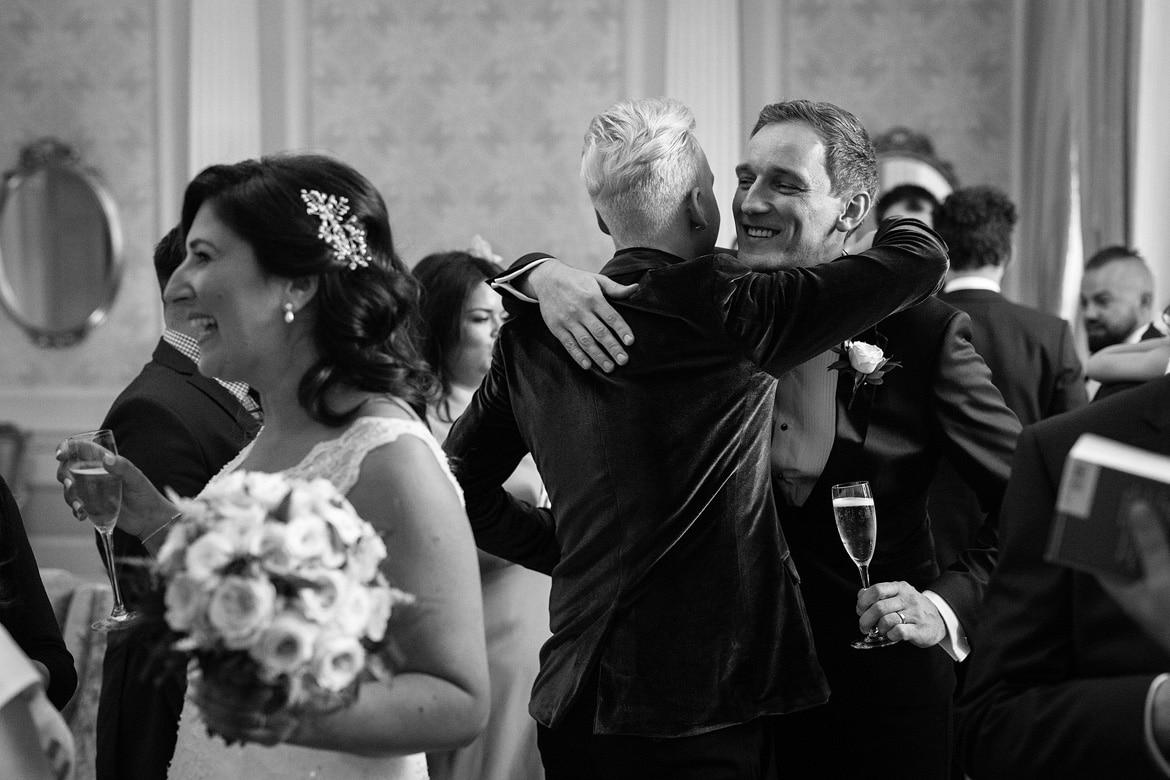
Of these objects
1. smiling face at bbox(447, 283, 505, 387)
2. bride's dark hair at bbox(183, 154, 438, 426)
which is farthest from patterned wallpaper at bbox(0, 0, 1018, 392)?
bride's dark hair at bbox(183, 154, 438, 426)

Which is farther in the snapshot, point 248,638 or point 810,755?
point 810,755

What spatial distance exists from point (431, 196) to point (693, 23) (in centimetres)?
180

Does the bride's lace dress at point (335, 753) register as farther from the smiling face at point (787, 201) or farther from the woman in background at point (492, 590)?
the woman in background at point (492, 590)

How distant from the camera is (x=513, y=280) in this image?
7.74 ft

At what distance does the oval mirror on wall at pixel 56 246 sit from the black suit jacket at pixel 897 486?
6262mm

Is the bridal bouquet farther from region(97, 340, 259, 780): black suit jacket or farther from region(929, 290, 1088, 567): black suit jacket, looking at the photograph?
region(929, 290, 1088, 567): black suit jacket

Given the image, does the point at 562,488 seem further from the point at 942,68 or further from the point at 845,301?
the point at 942,68

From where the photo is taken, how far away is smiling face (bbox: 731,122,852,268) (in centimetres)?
236

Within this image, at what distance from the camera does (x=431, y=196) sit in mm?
7422

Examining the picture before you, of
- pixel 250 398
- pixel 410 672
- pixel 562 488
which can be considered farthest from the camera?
pixel 250 398

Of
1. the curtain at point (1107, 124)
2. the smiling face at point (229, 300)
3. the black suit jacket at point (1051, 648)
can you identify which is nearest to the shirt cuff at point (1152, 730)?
the black suit jacket at point (1051, 648)

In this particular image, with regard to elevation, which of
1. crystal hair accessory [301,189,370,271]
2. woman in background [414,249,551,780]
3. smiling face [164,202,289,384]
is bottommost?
woman in background [414,249,551,780]

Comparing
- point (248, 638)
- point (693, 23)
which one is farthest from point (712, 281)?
point (693, 23)

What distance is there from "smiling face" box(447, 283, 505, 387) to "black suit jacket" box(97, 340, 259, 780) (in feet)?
2.94
